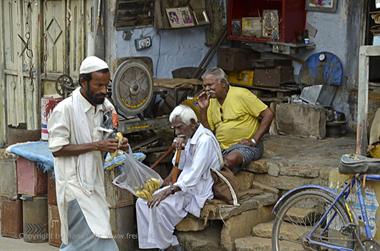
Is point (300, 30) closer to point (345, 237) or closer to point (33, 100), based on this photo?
point (33, 100)

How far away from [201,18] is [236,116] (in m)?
2.53

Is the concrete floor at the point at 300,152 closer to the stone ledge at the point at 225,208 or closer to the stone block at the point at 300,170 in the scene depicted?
the stone block at the point at 300,170

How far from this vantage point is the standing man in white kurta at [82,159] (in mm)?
5980

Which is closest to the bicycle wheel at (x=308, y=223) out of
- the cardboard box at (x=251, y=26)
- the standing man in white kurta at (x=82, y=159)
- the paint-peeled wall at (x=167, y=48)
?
the standing man in white kurta at (x=82, y=159)

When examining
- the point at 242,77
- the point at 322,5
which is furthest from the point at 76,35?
the point at 322,5

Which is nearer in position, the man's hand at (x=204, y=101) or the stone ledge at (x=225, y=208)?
the stone ledge at (x=225, y=208)

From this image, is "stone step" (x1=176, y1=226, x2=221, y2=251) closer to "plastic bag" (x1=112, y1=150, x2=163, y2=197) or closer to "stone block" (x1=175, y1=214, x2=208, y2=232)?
"stone block" (x1=175, y1=214, x2=208, y2=232)

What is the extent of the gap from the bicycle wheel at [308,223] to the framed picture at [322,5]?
3369 mm

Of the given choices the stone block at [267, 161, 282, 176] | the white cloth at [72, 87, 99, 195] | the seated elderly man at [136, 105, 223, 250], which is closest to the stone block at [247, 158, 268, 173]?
the stone block at [267, 161, 282, 176]

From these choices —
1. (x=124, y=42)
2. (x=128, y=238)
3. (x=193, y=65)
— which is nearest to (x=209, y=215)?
(x=128, y=238)

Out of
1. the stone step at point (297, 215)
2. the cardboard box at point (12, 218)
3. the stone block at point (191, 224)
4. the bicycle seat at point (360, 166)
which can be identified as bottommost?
the cardboard box at point (12, 218)

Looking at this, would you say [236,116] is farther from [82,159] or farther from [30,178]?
[82,159]

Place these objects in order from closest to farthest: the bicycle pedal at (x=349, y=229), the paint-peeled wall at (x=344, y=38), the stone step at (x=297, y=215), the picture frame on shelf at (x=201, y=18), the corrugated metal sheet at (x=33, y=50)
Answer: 1. the bicycle pedal at (x=349, y=229)
2. the stone step at (x=297, y=215)
3. the corrugated metal sheet at (x=33, y=50)
4. the paint-peeled wall at (x=344, y=38)
5. the picture frame on shelf at (x=201, y=18)

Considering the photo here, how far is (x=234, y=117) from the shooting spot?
27.7ft
